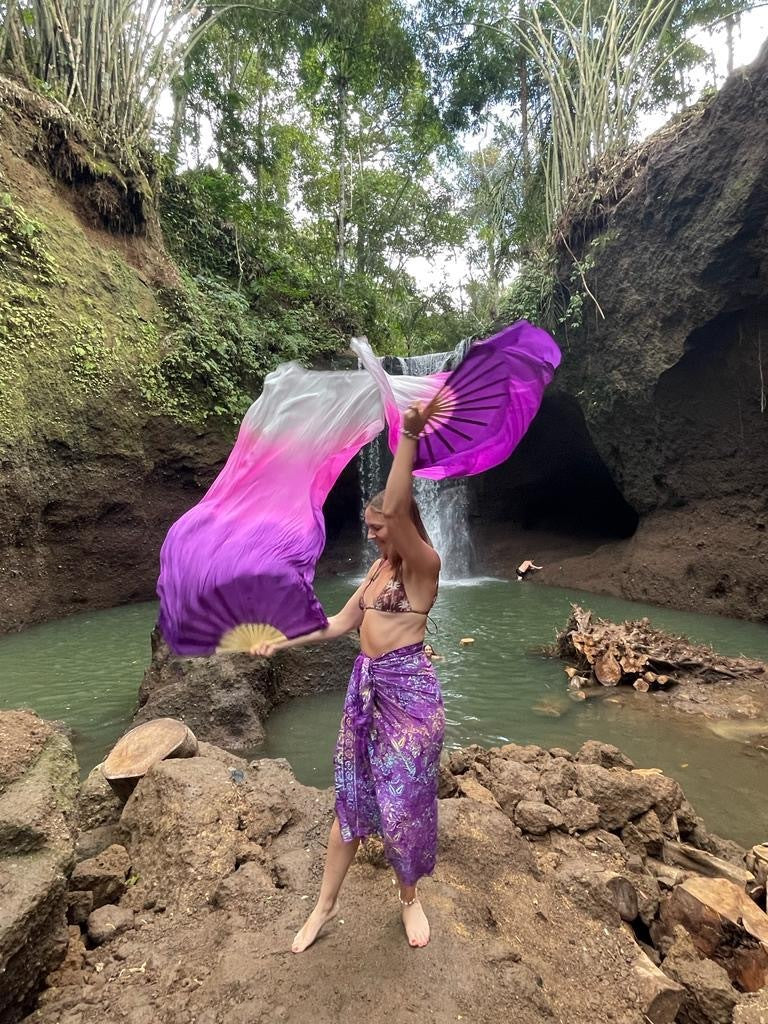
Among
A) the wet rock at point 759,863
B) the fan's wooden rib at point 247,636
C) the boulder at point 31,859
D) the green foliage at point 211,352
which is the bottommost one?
the wet rock at point 759,863

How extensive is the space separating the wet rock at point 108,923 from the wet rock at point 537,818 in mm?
1679

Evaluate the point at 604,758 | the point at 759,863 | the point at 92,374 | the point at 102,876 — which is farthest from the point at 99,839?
the point at 92,374

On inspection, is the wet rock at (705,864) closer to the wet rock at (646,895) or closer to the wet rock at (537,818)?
the wet rock at (646,895)

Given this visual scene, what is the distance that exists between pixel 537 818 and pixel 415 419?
6.73ft

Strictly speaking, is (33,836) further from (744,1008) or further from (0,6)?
(0,6)

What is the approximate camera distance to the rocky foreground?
1.63m

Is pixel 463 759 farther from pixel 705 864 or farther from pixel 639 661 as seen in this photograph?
pixel 639 661

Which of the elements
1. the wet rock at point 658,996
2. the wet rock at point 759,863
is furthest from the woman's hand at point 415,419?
the wet rock at point 759,863

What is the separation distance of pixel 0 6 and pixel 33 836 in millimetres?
12874

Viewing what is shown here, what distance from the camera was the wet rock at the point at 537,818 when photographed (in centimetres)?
259

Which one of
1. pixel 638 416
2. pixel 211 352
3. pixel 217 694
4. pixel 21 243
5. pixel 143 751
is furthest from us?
pixel 211 352

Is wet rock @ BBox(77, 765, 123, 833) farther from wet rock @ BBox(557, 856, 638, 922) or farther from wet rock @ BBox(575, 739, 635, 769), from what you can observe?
wet rock @ BBox(575, 739, 635, 769)

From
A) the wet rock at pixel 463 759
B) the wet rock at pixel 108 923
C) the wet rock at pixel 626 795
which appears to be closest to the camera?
the wet rock at pixel 108 923

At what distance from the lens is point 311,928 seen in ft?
6.07
